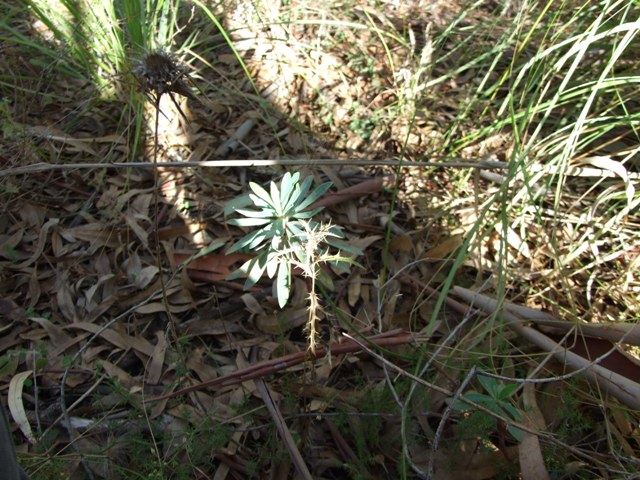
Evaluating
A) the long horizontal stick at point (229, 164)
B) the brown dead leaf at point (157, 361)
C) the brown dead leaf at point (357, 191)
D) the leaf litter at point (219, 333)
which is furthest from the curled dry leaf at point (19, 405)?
the brown dead leaf at point (357, 191)

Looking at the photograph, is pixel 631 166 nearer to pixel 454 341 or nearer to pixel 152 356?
pixel 454 341

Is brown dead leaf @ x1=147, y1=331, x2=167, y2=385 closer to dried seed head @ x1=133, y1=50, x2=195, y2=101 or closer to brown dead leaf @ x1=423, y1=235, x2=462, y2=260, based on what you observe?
dried seed head @ x1=133, y1=50, x2=195, y2=101

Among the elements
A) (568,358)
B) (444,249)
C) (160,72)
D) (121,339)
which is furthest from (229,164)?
(568,358)

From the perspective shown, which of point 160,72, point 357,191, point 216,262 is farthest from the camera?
point 357,191

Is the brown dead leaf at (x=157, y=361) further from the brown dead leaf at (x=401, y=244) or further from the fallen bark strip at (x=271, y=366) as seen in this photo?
the brown dead leaf at (x=401, y=244)

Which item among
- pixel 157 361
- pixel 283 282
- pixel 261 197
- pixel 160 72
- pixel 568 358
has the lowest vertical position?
pixel 568 358

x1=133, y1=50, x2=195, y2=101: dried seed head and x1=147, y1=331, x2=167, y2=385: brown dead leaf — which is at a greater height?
x1=133, y1=50, x2=195, y2=101: dried seed head

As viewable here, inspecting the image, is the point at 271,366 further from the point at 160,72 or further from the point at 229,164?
the point at 160,72

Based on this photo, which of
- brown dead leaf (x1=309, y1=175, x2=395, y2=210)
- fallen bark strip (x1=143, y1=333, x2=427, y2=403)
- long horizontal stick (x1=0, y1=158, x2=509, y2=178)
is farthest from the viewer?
brown dead leaf (x1=309, y1=175, x2=395, y2=210)

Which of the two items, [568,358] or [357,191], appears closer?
[568,358]

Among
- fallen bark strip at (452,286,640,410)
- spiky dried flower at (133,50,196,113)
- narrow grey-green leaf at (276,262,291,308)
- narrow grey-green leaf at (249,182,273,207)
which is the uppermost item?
spiky dried flower at (133,50,196,113)

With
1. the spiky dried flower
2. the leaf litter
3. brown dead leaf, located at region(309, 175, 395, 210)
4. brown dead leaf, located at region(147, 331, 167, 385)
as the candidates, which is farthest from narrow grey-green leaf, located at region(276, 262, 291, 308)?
brown dead leaf, located at region(309, 175, 395, 210)
